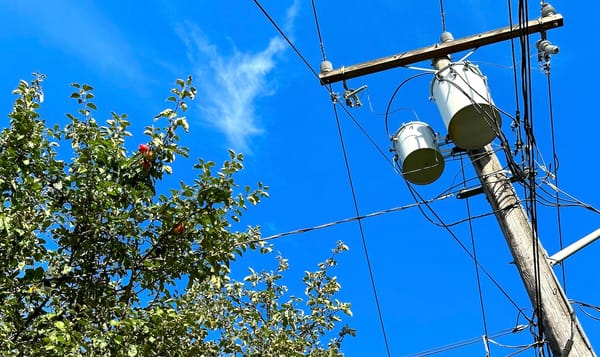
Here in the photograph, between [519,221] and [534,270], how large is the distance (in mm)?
496

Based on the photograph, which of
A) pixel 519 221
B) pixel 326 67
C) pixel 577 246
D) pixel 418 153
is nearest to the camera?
pixel 519 221

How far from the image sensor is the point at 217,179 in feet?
19.3

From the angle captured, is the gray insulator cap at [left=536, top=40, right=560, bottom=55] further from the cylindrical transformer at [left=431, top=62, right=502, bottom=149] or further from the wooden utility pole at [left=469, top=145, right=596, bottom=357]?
the wooden utility pole at [left=469, top=145, right=596, bottom=357]

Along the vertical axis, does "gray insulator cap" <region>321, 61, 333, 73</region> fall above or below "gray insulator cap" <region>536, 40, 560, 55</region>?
above

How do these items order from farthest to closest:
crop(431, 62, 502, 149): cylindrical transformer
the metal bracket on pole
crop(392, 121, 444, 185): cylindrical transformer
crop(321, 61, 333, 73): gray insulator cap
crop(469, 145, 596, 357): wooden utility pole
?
crop(321, 61, 333, 73): gray insulator cap → crop(392, 121, 444, 185): cylindrical transformer → crop(431, 62, 502, 149): cylindrical transformer → the metal bracket on pole → crop(469, 145, 596, 357): wooden utility pole

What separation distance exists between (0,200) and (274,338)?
18.1ft

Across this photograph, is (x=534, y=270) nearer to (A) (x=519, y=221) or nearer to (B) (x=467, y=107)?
(A) (x=519, y=221)

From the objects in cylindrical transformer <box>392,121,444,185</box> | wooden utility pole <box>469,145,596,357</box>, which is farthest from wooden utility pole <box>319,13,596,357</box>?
cylindrical transformer <box>392,121,444,185</box>

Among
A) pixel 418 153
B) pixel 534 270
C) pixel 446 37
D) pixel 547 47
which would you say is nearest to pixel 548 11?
pixel 547 47

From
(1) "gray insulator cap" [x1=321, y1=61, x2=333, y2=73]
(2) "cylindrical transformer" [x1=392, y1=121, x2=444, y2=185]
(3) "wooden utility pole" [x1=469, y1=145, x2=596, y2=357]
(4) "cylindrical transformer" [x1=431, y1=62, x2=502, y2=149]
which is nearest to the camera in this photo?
(3) "wooden utility pole" [x1=469, y1=145, x2=596, y2=357]

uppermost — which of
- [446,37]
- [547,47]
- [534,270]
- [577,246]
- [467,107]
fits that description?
[446,37]

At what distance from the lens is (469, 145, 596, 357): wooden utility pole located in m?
4.55

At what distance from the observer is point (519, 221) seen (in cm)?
514

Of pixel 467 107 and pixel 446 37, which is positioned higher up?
pixel 446 37
